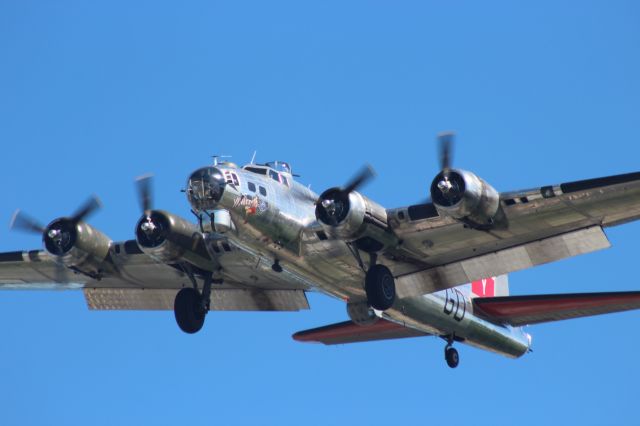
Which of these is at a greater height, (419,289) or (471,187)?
(471,187)

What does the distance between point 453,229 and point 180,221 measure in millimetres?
6815

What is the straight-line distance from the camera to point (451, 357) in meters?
30.2

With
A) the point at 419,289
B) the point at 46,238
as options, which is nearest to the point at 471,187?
the point at 419,289

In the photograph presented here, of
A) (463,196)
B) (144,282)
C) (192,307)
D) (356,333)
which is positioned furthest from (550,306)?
(144,282)

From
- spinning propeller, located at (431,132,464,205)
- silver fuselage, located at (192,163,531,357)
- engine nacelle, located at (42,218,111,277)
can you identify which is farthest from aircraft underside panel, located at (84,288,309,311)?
spinning propeller, located at (431,132,464,205)

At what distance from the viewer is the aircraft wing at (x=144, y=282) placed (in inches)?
1154

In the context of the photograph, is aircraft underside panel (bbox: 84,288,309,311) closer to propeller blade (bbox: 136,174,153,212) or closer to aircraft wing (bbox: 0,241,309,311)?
aircraft wing (bbox: 0,241,309,311)

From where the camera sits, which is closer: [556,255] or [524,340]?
→ [556,255]

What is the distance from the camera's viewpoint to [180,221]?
90.9 feet

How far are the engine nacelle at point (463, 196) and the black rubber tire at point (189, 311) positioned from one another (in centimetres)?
741

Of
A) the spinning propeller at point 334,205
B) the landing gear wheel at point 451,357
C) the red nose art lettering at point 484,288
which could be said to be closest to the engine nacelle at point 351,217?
the spinning propeller at point 334,205

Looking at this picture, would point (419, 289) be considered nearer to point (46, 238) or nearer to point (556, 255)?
point (556, 255)

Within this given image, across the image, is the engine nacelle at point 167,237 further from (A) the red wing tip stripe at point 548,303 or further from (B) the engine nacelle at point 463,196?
(A) the red wing tip stripe at point 548,303


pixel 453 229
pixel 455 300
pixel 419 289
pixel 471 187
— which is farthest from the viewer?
pixel 455 300
